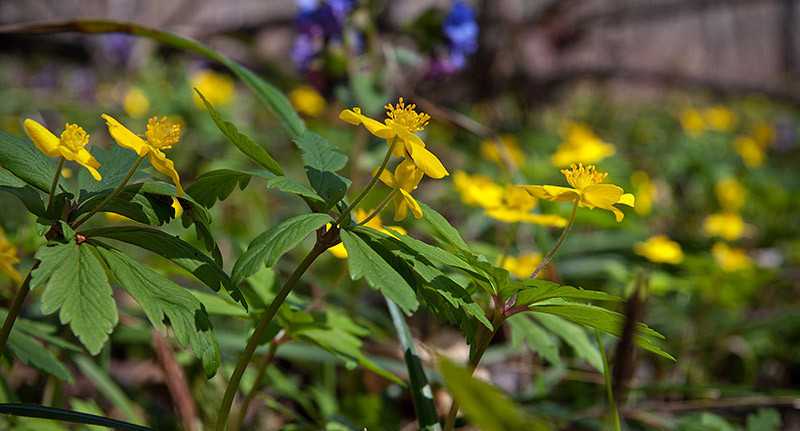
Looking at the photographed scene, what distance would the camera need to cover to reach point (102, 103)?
12.5 feet

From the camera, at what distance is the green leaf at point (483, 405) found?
0.52 m

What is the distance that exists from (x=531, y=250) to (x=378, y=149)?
0.71 metres

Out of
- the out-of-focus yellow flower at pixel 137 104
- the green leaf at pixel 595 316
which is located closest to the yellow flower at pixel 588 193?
the green leaf at pixel 595 316

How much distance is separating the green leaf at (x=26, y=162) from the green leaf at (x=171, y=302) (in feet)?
0.40

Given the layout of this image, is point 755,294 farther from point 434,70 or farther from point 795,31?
point 795,31

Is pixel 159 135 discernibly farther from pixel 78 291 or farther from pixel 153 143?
pixel 78 291

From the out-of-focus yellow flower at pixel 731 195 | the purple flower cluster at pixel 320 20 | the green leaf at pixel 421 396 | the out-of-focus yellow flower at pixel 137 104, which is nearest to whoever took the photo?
the green leaf at pixel 421 396

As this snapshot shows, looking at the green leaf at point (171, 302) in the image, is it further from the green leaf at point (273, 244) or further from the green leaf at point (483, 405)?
the green leaf at point (483, 405)

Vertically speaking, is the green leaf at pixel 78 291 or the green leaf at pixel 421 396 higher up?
the green leaf at pixel 78 291

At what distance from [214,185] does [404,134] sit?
0.93 feet

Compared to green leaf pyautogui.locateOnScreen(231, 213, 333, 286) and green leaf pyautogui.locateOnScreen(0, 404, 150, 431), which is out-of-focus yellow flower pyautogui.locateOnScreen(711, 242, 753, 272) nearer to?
green leaf pyautogui.locateOnScreen(231, 213, 333, 286)

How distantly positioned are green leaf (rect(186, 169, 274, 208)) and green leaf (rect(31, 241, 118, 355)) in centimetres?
17

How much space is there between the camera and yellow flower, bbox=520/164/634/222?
799mm

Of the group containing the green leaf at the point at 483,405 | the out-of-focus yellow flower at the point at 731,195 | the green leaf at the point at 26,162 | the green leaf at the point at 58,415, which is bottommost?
the out-of-focus yellow flower at the point at 731,195
